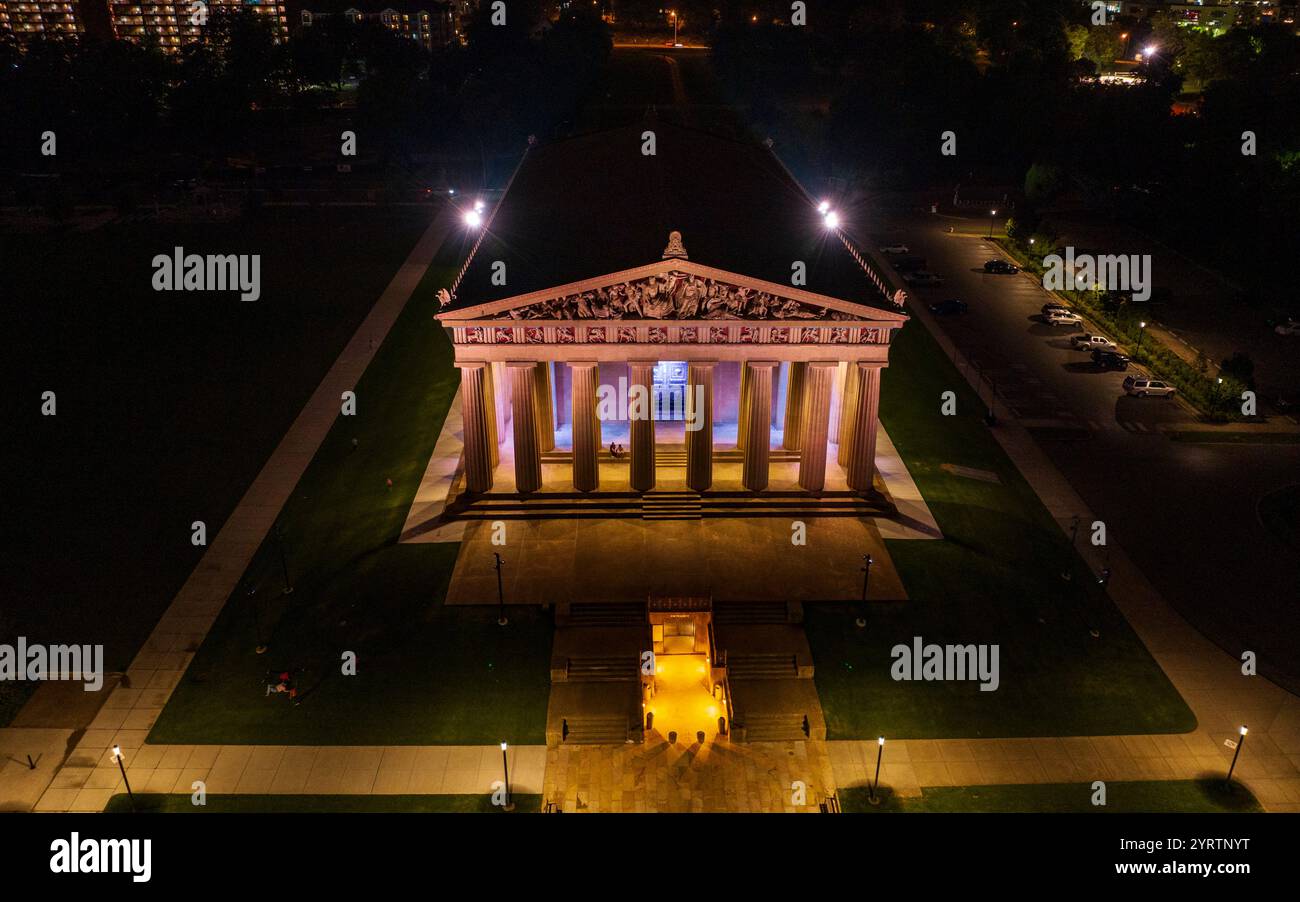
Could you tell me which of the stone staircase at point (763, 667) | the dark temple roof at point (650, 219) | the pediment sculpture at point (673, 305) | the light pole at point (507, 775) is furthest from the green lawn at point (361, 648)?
the dark temple roof at point (650, 219)

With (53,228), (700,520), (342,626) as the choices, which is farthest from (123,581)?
(53,228)

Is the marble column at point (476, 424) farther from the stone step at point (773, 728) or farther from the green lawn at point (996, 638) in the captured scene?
the stone step at point (773, 728)

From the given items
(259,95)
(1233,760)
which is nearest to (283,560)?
(1233,760)

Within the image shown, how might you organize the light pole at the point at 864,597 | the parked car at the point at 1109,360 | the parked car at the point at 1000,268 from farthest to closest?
the parked car at the point at 1000,268 < the parked car at the point at 1109,360 < the light pole at the point at 864,597

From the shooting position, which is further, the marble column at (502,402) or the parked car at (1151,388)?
the parked car at (1151,388)

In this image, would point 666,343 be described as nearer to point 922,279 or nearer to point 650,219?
point 650,219

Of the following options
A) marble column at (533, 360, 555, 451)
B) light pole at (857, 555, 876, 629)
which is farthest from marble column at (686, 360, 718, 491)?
light pole at (857, 555, 876, 629)
